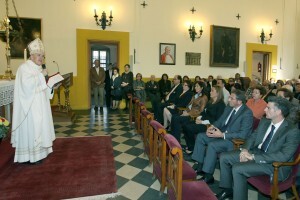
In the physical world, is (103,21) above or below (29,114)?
above

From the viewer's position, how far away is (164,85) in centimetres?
924

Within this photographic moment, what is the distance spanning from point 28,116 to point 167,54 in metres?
7.14

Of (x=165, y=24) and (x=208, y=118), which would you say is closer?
(x=208, y=118)

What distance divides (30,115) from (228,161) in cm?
305

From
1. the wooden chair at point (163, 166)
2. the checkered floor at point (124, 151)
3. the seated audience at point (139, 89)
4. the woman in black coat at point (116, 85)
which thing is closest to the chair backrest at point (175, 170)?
the wooden chair at point (163, 166)

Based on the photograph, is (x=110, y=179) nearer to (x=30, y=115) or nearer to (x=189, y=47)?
(x=30, y=115)

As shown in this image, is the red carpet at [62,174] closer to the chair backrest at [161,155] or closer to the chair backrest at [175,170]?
the chair backrest at [161,155]

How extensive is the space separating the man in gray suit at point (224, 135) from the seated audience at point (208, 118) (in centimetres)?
47

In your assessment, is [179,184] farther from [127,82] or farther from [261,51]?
[261,51]

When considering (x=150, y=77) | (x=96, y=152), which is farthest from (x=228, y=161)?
(x=150, y=77)

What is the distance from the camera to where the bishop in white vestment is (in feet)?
12.4

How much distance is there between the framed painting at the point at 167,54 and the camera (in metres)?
10.0

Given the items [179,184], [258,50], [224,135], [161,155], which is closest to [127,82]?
[224,135]

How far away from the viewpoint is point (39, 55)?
13.0ft
